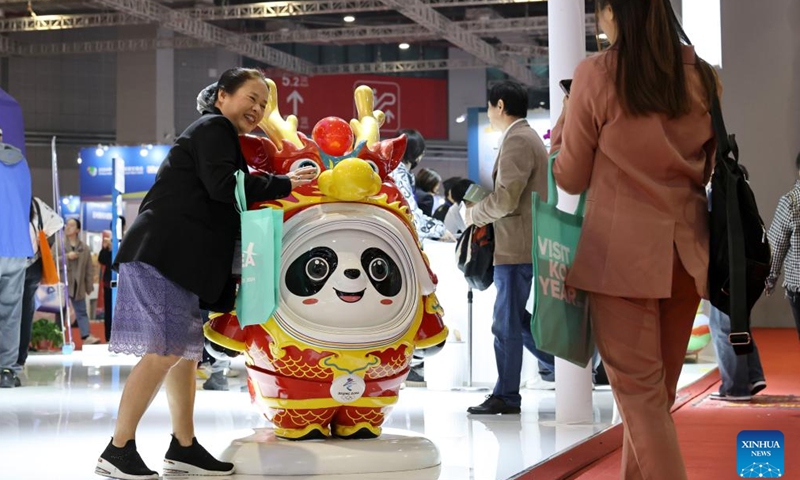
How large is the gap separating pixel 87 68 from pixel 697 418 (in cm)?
2030

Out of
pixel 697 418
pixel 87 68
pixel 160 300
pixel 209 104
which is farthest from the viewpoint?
pixel 87 68

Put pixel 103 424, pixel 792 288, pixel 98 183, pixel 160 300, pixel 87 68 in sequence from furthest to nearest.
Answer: pixel 87 68 < pixel 98 183 < pixel 792 288 < pixel 103 424 < pixel 160 300

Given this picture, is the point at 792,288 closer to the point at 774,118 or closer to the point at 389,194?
the point at 389,194

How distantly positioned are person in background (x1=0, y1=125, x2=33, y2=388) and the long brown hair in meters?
5.21

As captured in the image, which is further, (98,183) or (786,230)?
(98,183)

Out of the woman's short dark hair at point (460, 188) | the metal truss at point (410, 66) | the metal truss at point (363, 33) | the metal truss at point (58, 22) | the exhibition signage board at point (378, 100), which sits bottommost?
the woman's short dark hair at point (460, 188)

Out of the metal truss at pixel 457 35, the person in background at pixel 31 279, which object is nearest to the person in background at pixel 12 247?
the person in background at pixel 31 279

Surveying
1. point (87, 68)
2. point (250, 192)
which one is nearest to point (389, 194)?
point (250, 192)

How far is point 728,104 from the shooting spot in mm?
12406

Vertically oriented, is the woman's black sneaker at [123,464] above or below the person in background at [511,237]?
below

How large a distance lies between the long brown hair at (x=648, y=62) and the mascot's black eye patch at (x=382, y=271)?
1409 millimetres

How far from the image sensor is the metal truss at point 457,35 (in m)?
19.3

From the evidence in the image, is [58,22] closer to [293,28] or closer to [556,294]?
[293,28]

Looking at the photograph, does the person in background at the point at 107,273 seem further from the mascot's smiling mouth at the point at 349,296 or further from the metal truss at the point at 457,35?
the mascot's smiling mouth at the point at 349,296
